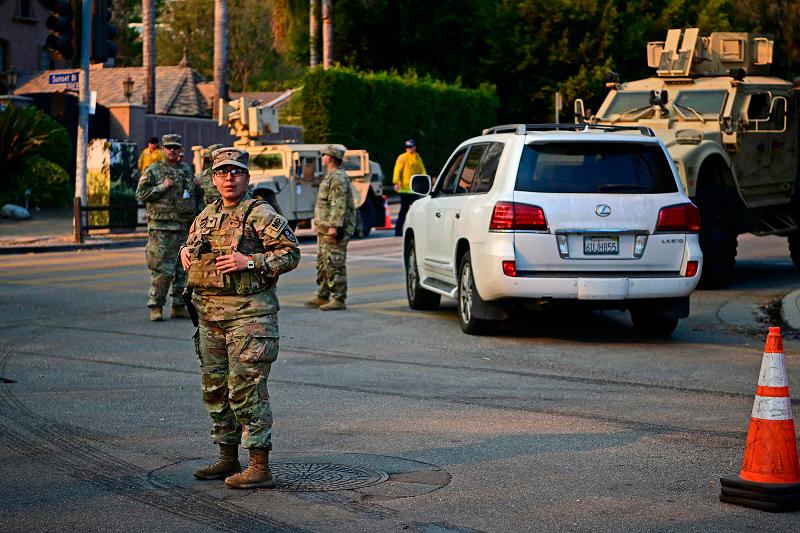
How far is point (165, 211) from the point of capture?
1444cm

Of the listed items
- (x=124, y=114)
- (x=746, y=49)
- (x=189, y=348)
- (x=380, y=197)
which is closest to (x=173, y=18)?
(x=124, y=114)

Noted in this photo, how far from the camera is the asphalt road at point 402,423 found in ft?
20.9

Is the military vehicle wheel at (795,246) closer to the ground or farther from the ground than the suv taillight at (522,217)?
closer to the ground

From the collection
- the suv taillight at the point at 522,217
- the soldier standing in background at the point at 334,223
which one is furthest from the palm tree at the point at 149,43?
the suv taillight at the point at 522,217

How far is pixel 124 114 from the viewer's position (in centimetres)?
4112

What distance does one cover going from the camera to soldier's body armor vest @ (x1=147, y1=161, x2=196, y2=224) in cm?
1440

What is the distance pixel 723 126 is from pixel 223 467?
12.1m

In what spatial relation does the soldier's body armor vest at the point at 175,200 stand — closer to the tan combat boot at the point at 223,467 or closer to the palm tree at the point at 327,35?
the tan combat boot at the point at 223,467

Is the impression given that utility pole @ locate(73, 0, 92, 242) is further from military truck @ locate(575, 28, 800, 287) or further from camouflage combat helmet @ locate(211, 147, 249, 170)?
camouflage combat helmet @ locate(211, 147, 249, 170)

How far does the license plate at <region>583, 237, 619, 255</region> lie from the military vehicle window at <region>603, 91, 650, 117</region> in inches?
280

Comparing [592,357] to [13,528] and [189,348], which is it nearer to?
[189,348]

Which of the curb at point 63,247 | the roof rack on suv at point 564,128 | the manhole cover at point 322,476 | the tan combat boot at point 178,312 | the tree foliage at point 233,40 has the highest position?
the tree foliage at point 233,40

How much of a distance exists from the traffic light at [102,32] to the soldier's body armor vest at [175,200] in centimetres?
763

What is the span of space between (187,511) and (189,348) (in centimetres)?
605
